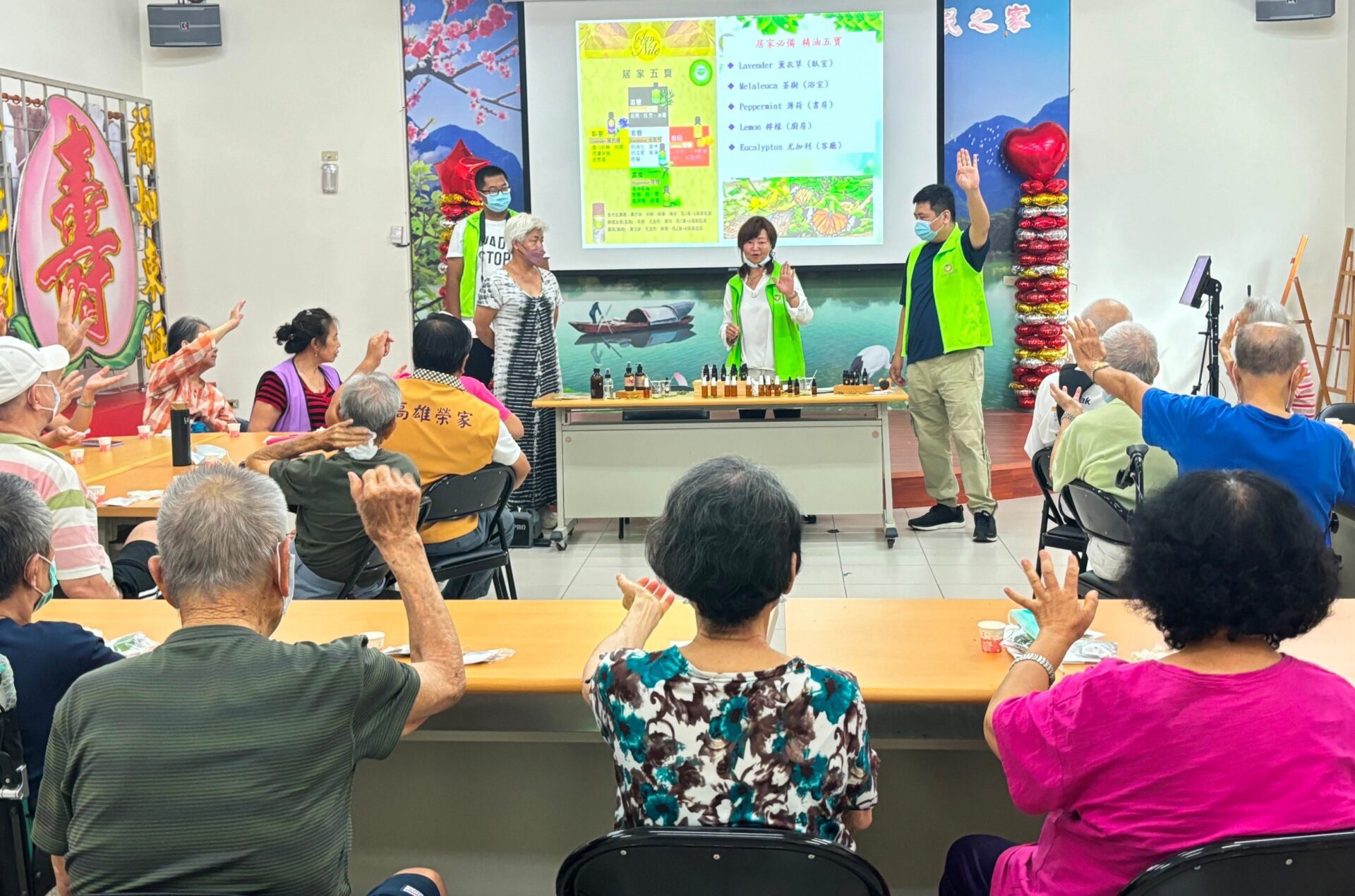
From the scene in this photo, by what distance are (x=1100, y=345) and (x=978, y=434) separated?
10.2ft

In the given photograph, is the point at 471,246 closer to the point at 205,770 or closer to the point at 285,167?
the point at 285,167

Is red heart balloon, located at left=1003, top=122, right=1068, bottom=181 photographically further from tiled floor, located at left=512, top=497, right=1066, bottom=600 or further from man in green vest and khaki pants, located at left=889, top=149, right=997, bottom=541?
tiled floor, located at left=512, top=497, right=1066, bottom=600

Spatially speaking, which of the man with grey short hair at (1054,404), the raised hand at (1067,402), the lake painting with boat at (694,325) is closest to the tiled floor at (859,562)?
the man with grey short hair at (1054,404)

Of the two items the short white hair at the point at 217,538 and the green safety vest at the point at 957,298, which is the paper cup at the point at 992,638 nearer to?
the short white hair at the point at 217,538

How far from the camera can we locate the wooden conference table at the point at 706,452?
6148 millimetres

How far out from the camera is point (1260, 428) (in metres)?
2.99

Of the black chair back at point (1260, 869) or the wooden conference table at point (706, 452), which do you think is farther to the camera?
the wooden conference table at point (706, 452)

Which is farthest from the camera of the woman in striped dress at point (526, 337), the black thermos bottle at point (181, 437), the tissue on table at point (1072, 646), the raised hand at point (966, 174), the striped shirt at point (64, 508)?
the woman in striped dress at point (526, 337)

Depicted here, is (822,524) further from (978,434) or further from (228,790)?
(228,790)

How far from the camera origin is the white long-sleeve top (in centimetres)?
680

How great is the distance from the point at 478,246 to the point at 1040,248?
4.01 metres

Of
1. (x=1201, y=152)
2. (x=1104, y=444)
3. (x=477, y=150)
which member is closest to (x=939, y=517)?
(x=1104, y=444)

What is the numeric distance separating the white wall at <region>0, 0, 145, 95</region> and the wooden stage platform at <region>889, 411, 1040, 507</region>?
19.4ft

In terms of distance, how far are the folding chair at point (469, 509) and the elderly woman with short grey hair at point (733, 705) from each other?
2205mm
